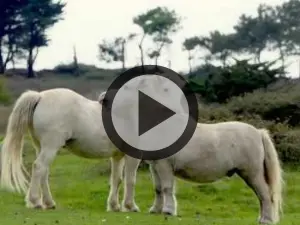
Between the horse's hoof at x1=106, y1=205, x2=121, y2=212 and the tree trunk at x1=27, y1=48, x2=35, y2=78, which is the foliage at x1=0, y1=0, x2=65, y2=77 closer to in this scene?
the tree trunk at x1=27, y1=48, x2=35, y2=78

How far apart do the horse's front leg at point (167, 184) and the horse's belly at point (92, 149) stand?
1286 mm

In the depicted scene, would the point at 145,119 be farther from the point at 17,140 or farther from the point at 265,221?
the point at 265,221

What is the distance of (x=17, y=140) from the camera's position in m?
11.7

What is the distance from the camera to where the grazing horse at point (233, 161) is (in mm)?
10922

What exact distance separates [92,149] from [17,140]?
4.03 ft

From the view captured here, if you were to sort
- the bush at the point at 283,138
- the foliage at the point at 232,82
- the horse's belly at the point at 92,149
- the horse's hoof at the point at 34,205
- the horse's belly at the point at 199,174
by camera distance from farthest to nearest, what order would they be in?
the foliage at the point at 232,82 < the bush at the point at 283,138 < the horse's belly at the point at 92,149 < the horse's hoof at the point at 34,205 < the horse's belly at the point at 199,174

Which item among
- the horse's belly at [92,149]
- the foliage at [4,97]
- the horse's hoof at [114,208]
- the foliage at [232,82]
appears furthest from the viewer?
the foliage at [4,97]

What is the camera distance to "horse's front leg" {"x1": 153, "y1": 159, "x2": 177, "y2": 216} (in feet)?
36.6

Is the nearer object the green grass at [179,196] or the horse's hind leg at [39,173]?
the horse's hind leg at [39,173]

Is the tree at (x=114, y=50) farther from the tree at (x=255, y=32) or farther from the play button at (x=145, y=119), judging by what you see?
the play button at (x=145, y=119)

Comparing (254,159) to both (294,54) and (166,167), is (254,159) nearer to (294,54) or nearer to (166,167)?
(166,167)

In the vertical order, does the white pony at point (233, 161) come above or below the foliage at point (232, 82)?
below

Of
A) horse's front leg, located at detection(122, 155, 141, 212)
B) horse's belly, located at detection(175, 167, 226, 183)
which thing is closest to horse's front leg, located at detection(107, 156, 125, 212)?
horse's front leg, located at detection(122, 155, 141, 212)

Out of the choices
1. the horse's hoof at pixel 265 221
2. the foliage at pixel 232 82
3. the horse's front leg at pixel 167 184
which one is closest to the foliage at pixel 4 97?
the foliage at pixel 232 82
